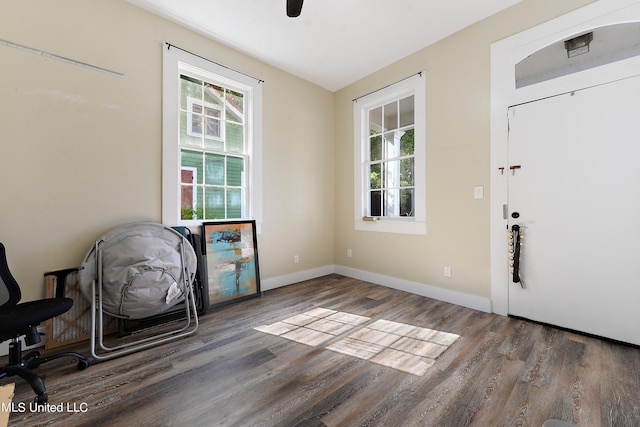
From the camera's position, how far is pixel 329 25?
2.89 m

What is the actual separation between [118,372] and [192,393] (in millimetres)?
641

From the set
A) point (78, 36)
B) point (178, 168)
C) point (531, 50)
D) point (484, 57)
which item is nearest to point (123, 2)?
point (78, 36)

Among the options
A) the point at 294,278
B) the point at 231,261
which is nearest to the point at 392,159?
the point at 294,278

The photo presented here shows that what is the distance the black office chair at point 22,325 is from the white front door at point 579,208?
3716 millimetres

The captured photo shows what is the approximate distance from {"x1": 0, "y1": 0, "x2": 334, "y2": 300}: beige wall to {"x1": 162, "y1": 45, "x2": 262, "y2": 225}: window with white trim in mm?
124

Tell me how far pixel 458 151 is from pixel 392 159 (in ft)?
3.12

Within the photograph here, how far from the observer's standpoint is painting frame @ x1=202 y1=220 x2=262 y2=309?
10.00ft

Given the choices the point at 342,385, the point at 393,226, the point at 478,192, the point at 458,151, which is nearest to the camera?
the point at 342,385

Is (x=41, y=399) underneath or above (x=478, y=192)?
underneath

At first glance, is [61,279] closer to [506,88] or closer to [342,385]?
[342,385]

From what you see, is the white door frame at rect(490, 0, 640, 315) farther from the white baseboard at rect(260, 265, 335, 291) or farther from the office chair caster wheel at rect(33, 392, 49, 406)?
the office chair caster wheel at rect(33, 392, 49, 406)

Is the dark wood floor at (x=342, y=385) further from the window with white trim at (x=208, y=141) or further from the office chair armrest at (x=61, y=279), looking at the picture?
the window with white trim at (x=208, y=141)

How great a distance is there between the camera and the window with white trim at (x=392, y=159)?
11.2ft

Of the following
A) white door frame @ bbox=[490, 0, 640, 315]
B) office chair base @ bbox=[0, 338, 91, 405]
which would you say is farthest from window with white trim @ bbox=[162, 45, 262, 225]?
white door frame @ bbox=[490, 0, 640, 315]
